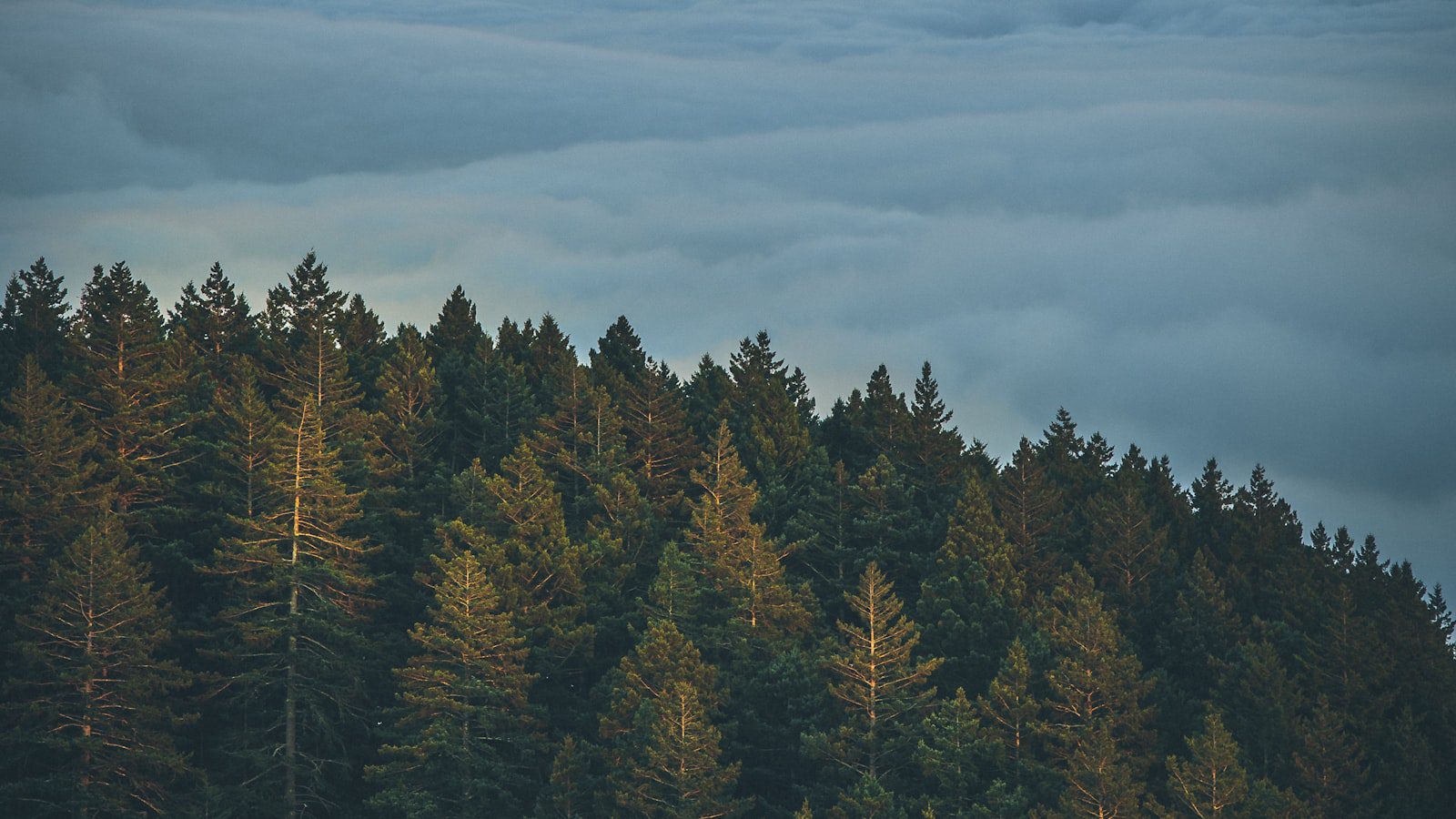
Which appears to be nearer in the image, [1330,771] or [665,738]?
[665,738]

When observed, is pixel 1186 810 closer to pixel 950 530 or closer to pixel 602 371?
pixel 950 530

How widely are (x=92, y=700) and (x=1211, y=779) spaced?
4174 centimetres

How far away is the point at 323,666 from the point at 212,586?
30.9 feet

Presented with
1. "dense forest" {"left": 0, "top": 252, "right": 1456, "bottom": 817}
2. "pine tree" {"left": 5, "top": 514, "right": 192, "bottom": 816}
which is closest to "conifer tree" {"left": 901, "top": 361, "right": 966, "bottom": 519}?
"dense forest" {"left": 0, "top": 252, "right": 1456, "bottom": 817}

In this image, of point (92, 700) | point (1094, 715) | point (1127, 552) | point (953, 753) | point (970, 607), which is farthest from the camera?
point (1127, 552)

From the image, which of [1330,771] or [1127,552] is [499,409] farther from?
[1330,771]

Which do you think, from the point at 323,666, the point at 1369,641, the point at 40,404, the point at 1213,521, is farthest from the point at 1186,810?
the point at 40,404

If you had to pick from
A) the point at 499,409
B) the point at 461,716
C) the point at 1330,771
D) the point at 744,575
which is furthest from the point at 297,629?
the point at 1330,771

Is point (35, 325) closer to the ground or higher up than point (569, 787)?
higher up

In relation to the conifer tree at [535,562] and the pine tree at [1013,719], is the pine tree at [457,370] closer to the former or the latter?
the conifer tree at [535,562]

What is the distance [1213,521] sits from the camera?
9731 centimetres

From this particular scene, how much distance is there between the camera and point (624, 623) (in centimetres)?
7944

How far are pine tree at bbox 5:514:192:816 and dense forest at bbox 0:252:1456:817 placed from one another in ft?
0.62

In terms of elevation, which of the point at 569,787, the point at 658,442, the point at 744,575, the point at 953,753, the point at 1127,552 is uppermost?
the point at 658,442
